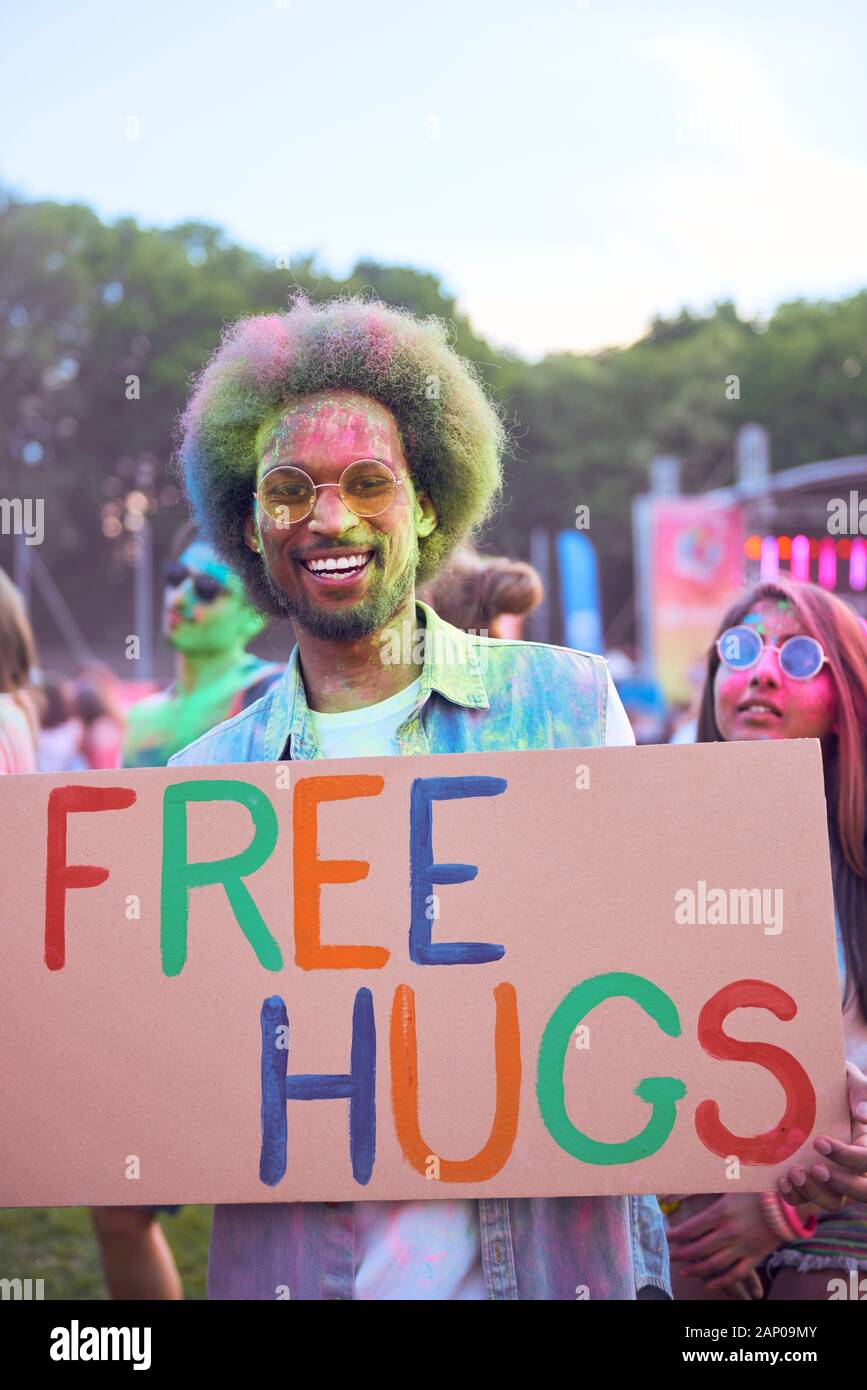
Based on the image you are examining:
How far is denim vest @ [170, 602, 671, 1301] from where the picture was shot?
6.64 feet

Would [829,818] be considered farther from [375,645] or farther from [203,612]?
[203,612]

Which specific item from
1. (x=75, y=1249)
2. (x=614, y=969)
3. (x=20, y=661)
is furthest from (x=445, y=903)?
(x=75, y=1249)

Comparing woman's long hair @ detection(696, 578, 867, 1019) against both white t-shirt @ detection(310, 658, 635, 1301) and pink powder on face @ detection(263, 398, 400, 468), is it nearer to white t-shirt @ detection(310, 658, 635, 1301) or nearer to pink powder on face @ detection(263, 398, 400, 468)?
white t-shirt @ detection(310, 658, 635, 1301)

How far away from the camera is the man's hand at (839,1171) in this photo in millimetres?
1959

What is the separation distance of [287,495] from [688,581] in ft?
42.0

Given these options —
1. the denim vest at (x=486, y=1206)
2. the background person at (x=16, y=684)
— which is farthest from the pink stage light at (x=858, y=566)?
the denim vest at (x=486, y=1206)

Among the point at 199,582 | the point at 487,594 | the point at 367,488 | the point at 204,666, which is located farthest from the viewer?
the point at 204,666

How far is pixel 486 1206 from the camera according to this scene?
2.02 meters

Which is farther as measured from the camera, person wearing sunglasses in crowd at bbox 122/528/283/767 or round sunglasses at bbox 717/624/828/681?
person wearing sunglasses in crowd at bbox 122/528/283/767

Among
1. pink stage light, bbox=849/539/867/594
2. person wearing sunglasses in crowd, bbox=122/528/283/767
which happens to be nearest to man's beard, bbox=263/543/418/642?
person wearing sunglasses in crowd, bbox=122/528/283/767

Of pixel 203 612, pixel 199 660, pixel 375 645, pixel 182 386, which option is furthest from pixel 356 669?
pixel 182 386

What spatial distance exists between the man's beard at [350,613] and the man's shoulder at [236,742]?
22 centimetres
